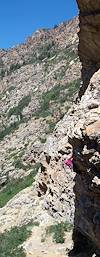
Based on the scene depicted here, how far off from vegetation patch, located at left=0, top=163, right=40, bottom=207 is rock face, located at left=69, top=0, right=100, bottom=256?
1079 centimetres

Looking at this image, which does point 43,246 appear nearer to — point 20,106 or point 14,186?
point 14,186

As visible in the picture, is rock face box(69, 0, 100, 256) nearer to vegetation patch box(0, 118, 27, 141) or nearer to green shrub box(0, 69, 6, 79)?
vegetation patch box(0, 118, 27, 141)

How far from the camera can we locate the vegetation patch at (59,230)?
14.7 metres

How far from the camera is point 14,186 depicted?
27.0m

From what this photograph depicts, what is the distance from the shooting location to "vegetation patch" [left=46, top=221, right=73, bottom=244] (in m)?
14.7

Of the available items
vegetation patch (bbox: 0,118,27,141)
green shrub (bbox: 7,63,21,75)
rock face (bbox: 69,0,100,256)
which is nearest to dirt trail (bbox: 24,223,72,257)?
rock face (bbox: 69,0,100,256)

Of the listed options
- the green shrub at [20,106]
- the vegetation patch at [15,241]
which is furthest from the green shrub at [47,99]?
the vegetation patch at [15,241]

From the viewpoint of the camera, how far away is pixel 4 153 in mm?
37844

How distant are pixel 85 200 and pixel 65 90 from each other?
100 feet

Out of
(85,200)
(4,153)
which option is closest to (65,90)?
(4,153)

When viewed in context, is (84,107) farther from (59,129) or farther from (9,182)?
(9,182)

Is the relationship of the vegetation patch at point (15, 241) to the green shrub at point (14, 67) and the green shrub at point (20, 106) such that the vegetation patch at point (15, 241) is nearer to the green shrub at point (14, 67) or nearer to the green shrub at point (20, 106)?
the green shrub at point (20, 106)

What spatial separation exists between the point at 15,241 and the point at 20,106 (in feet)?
105

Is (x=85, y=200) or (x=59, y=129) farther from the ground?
(x=59, y=129)
